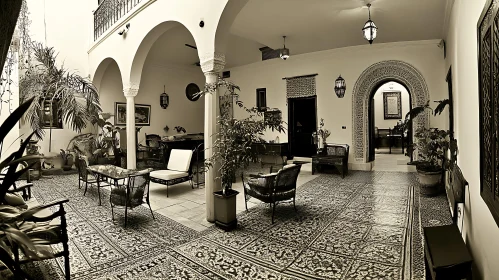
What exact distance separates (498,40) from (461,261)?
1.25 m

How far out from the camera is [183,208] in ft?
15.2

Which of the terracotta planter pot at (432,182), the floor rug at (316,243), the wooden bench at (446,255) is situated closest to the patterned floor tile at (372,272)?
the floor rug at (316,243)

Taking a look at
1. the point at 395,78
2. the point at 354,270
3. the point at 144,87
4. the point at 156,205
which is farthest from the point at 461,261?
the point at 144,87

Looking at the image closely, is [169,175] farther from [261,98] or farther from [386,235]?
[261,98]

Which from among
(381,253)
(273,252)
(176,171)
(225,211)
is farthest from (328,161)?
(273,252)

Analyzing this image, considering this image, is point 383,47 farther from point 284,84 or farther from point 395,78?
point 284,84

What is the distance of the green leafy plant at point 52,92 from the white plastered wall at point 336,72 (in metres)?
5.07

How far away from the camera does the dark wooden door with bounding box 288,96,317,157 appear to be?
9656mm

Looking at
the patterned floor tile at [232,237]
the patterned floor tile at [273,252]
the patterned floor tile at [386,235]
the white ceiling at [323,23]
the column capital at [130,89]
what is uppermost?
the white ceiling at [323,23]

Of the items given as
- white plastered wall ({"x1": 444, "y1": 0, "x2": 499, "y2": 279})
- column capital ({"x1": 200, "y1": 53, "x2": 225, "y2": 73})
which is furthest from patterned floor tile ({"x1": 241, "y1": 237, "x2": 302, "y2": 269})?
column capital ({"x1": 200, "y1": 53, "x2": 225, "y2": 73})

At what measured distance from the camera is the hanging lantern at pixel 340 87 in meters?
8.05

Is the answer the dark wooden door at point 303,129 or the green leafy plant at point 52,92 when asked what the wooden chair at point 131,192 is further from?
the dark wooden door at point 303,129

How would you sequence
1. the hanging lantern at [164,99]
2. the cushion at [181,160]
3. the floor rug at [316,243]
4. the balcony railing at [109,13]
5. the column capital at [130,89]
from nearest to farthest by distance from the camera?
the floor rug at [316,243] → the cushion at [181,160] → the column capital at [130,89] → the balcony railing at [109,13] → the hanging lantern at [164,99]

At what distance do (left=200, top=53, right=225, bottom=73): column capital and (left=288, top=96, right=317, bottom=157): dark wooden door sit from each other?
5811 mm
